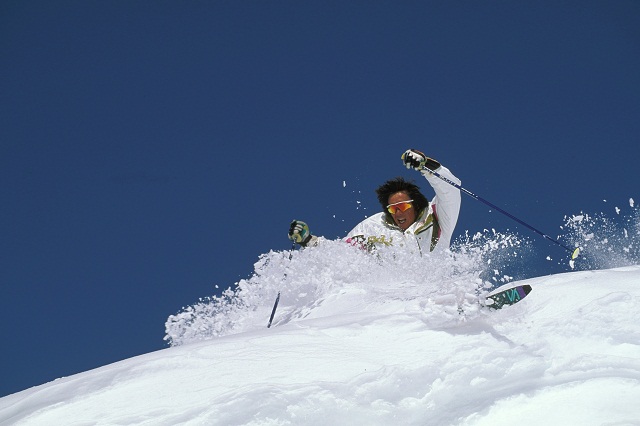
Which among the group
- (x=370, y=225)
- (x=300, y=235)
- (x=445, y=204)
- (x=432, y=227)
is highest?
(x=300, y=235)

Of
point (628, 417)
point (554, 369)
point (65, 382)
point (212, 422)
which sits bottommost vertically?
point (628, 417)

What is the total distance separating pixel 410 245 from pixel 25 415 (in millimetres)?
4042

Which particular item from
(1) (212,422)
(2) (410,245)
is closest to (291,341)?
(1) (212,422)

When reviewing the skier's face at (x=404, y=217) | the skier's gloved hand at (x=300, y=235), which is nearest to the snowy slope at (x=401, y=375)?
the skier's face at (x=404, y=217)

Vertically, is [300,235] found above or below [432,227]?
above

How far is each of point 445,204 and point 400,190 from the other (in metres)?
0.70

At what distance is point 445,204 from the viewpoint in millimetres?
5820

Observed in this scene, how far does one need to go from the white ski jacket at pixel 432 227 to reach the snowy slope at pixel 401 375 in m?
2.84

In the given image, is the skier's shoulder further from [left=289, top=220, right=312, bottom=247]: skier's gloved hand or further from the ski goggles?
[left=289, top=220, right=312, bottom=247]: skier's gloved hand

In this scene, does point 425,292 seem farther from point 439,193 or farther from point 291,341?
point 439,193

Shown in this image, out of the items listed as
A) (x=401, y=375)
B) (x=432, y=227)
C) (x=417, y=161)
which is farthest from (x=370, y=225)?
(x=401, y=375)

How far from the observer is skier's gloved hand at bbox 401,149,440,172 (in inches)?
215

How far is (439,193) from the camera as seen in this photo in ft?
19.0

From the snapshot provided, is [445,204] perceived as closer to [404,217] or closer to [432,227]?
[432,227]
